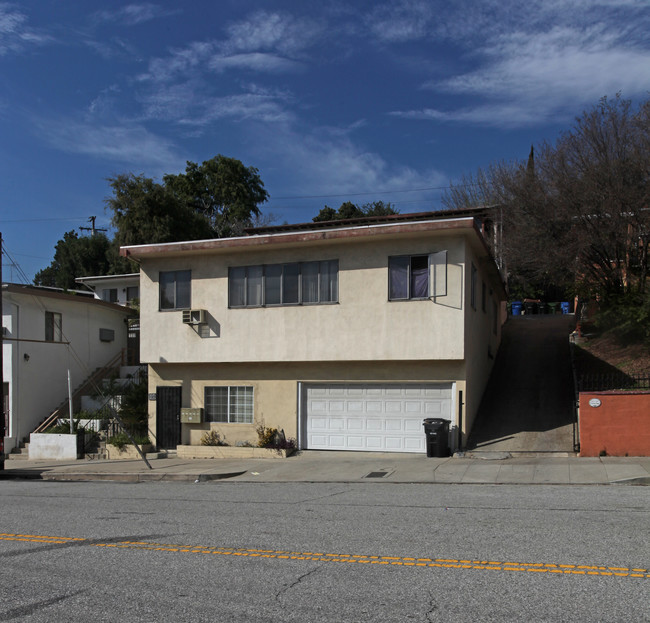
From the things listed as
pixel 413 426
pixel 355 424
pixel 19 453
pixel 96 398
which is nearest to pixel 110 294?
pixel 96 398

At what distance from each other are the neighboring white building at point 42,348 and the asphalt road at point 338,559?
46.7 ft

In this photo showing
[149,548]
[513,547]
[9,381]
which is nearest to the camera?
[513,547]

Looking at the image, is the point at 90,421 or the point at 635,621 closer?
the point at 635,621

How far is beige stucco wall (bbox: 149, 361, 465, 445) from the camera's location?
18448 millimetres

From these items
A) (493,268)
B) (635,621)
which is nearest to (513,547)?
(635,621)

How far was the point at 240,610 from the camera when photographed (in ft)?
17.8

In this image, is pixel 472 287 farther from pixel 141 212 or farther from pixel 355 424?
pixel 141 212

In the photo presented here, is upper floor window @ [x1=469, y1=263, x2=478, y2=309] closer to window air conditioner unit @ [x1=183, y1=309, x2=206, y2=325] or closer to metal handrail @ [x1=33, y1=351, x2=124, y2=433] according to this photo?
window air conditioner unit @ [x1=183, y1=309, x2=206, y2=325]

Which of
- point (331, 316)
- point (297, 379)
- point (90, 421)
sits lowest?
point (90, 421)

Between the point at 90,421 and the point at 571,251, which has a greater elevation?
the point at 571,251

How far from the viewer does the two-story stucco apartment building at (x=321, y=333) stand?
18.0 metres

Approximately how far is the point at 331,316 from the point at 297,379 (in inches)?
90.1

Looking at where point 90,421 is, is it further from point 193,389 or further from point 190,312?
point 190,312

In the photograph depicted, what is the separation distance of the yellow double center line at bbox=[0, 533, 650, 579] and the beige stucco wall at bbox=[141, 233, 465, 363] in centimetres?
1114
